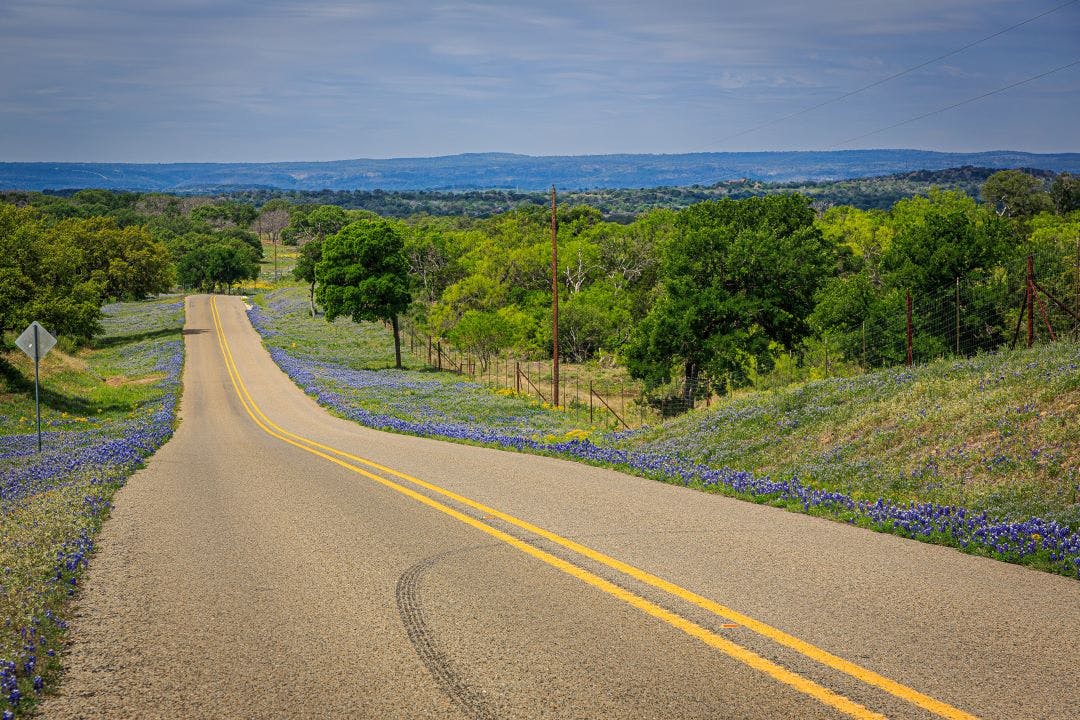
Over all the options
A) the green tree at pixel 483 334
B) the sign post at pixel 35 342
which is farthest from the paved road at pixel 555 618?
the green tree at pixel 483 334

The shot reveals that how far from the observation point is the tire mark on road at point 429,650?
5.04 metres

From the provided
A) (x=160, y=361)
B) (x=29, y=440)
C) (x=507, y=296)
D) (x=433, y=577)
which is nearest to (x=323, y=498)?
(x=433, y=577)

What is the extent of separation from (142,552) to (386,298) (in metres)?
51.1

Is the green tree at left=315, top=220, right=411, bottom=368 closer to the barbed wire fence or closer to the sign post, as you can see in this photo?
the barbed wire fence

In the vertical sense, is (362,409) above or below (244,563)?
below

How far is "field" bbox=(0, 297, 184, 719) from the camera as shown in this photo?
620 cm

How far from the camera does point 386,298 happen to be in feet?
195

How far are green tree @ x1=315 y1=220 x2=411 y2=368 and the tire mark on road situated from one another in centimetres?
5226

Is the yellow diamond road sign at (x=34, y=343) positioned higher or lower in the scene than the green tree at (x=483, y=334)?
higher

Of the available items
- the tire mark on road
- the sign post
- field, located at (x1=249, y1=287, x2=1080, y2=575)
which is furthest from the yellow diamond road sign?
the tire mark on road

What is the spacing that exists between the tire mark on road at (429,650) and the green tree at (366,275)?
5226cm

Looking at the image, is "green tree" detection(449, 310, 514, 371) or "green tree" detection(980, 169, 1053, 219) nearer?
"green tree" detection(449, 310, 514, 371)

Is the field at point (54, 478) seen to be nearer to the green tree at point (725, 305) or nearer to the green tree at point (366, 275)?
the green tree at point (366, 275)

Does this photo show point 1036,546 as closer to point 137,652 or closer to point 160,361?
point 137,652
